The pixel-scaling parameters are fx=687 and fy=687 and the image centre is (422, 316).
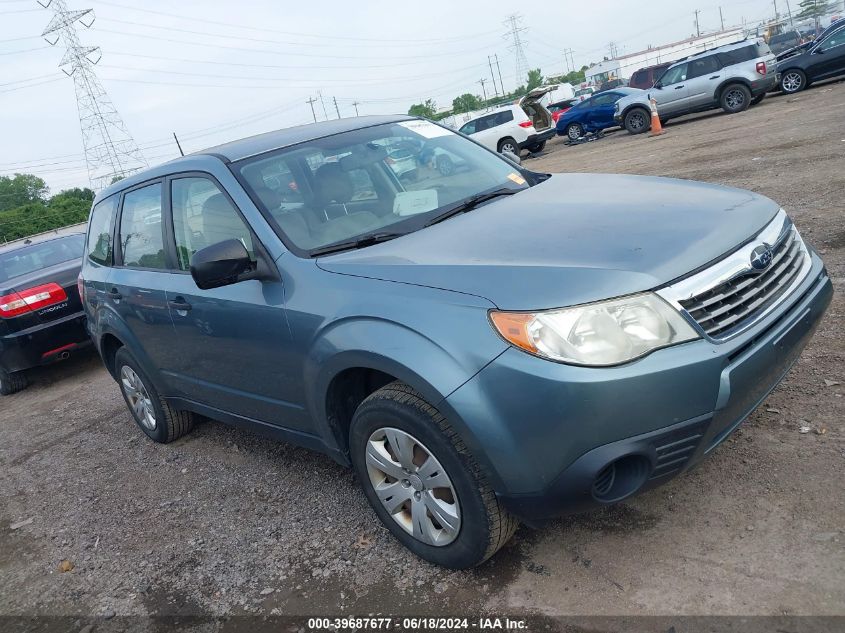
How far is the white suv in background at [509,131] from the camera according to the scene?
21266 mm

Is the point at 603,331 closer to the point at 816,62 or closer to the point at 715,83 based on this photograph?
the point at 715,83

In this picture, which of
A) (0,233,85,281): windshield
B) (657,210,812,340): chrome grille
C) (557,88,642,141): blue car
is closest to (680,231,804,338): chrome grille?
(657,210,812,340): chrome grille

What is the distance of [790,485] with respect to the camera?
2.72 metres

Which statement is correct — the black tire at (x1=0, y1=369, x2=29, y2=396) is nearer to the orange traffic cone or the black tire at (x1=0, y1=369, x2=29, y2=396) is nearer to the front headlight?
the front headlight

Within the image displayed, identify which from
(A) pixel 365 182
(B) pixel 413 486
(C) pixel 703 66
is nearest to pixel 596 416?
(B) pixel 413 486

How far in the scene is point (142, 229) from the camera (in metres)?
4.23

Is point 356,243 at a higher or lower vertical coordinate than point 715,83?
higher

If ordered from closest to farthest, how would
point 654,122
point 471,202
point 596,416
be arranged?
1. point 596,416
2. point 471,202
3. point 654,122

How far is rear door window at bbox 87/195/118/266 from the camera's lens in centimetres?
471

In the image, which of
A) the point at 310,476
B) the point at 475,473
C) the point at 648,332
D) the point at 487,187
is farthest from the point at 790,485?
the point at 310,476

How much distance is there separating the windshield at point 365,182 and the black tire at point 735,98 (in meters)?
16.5

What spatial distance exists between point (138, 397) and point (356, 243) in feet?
8.94

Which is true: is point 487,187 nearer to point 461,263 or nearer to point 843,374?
point 461,263

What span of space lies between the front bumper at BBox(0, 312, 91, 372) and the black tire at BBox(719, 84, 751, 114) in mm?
16757
